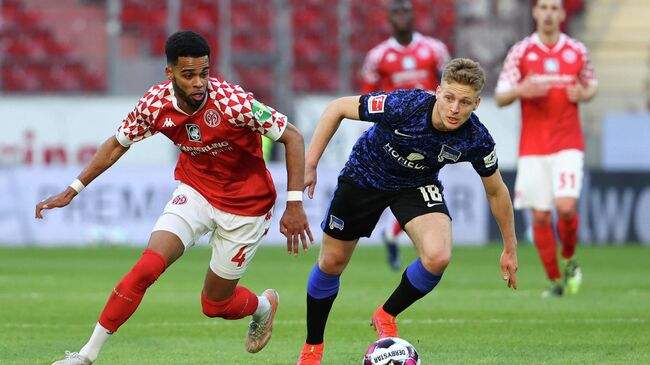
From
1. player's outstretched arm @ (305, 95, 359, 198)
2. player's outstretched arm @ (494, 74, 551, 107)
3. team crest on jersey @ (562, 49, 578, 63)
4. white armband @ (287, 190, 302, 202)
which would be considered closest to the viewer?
white armband @ (287, 190, 302, 202)

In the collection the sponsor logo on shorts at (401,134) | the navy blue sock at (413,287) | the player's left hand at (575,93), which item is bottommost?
the navy blue sock at (413,287)

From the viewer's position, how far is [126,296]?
6188 mm

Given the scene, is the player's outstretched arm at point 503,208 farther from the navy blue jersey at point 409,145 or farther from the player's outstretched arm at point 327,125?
the player's outstretched arm at point 327,125

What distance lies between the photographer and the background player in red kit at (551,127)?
35.8 feet

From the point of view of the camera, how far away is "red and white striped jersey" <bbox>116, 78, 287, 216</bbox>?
21.6 ft

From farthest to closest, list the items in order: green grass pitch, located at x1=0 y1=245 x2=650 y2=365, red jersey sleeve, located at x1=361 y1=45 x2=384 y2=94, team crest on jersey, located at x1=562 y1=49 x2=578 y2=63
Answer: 1. red jersey sleeve, located at x1=361 y1=45 x2=384 y2=94
2. team crest on jersey, located at x1=562 y1=49 x2=578 y2=63
3. green grass pitch, located at x1=0 y1=245 x2=650 y2=365

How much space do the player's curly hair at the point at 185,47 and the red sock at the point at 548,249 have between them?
5249 mm

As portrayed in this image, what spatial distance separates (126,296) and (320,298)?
4.13 ft

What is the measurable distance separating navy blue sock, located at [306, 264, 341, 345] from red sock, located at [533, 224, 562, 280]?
4220 millimetres

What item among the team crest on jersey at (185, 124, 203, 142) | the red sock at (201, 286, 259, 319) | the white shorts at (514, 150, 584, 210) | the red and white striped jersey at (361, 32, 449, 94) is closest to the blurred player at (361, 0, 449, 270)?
the red and white striped jersey at (361, 32, 449, 94)

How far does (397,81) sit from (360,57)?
27.6 ft

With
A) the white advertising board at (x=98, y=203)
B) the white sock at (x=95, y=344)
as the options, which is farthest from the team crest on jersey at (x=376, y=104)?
the white advertising board at (x=98, y=203)

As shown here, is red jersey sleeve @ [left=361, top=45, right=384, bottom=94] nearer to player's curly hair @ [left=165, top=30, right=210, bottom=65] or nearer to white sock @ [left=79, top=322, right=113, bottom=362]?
player's curly hair @ [left=165, top=30, right=210, bottom=65]

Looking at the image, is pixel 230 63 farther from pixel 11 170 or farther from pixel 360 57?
pixel 11 170
